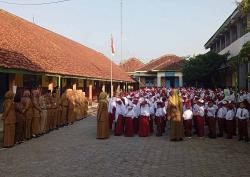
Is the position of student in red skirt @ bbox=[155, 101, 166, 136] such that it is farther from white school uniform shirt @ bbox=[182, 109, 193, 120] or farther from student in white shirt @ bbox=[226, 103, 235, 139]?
student in white shirt @ bbox=[226, 103, 235, 139]

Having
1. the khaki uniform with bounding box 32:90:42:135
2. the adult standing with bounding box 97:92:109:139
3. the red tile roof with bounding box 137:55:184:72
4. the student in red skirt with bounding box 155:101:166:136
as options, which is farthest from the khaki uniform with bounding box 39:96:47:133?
the red tile roof with bounding box 137:55:184:72

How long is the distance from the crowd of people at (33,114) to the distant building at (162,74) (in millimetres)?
33417

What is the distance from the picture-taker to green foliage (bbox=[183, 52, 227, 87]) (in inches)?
1336

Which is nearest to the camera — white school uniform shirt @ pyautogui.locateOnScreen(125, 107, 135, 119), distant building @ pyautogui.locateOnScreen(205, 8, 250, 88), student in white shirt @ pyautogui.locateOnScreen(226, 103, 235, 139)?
student in white shirt @ pyautogui.locateOnScreen(226, 103, 235, 139)

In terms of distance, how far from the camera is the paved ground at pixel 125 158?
28.5 feet

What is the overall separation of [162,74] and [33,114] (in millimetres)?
38958

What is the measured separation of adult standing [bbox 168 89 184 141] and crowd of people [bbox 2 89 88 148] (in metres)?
4.81

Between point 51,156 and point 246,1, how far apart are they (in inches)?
277

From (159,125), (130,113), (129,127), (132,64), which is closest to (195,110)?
(159,125)

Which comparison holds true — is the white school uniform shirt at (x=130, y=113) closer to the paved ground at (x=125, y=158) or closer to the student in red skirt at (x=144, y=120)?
the student in red skirt at (x=144, y=120)

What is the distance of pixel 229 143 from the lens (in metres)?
12.8

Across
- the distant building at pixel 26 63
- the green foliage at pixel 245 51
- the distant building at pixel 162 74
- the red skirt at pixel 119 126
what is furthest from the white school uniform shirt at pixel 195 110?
→ the distant building at pixel 162 74

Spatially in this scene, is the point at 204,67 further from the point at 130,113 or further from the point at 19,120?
the point at 19,120

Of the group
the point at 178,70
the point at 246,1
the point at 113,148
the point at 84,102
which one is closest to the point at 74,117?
the point at 84,102
